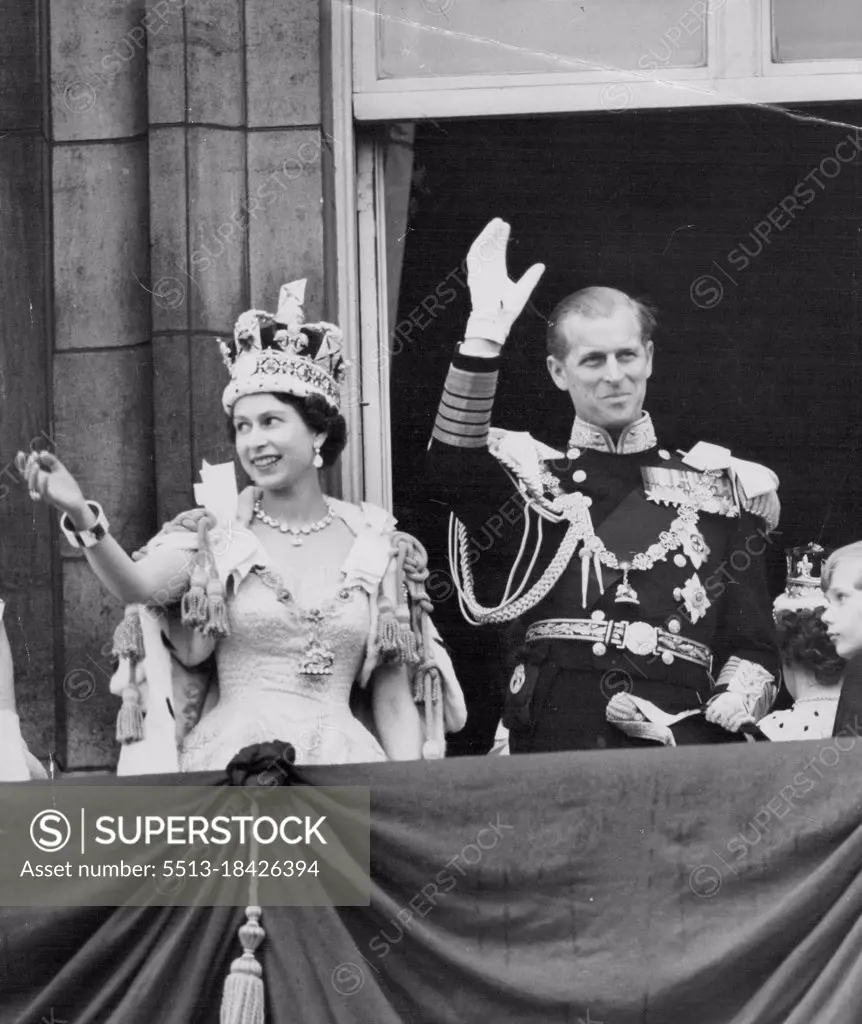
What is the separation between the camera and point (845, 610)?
1006cm

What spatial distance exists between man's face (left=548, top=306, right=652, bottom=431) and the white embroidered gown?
111 cm

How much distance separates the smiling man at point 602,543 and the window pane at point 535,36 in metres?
0.70

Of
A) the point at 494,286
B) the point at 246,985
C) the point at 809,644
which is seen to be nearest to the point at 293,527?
the point at 494,286

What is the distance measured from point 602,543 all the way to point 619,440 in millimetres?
346

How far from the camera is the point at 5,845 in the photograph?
359 inches

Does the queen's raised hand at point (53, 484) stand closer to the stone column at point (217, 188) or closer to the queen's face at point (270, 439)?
the queen's face at point (270, 439)

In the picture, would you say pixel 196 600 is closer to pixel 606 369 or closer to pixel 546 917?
pixel 546 917

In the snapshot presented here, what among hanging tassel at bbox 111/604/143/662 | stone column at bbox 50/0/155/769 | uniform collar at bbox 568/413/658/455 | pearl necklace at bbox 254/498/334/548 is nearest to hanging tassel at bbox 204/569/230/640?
hanging tassel at bbox 111/604/143/662

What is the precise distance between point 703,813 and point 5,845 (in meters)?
1.81

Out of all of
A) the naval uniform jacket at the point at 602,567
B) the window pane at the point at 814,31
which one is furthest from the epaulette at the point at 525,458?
the window pane at the point at 814,31

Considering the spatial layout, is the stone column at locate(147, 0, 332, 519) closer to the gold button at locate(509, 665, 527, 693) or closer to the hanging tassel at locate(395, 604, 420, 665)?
the hanging tassel at locate(395, 604, 420, 665)

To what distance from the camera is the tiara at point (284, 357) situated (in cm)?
990

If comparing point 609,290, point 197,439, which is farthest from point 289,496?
point 609,290

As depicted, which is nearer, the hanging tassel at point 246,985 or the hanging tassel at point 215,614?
the hanging tassel at point 246,985
